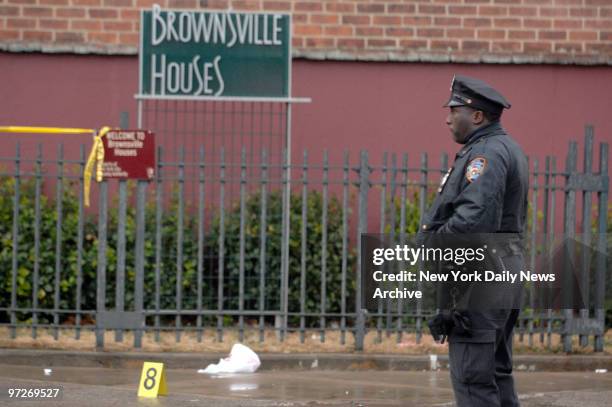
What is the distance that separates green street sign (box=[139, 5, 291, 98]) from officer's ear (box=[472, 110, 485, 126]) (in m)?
5.26

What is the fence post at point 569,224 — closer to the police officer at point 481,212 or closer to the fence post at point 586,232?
the fence post at point 586,232

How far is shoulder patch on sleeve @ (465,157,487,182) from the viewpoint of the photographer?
18.8 ft

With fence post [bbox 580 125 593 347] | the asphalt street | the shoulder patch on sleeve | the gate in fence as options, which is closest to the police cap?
the shoulder patch on sleeve

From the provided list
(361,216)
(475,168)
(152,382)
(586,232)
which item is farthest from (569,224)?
(475,168)

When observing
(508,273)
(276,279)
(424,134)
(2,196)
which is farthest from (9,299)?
(508,273)

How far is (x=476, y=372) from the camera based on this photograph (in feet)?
18.8

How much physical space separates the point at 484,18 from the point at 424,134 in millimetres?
1335

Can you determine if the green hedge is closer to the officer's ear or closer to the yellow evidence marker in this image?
the yellow evidence marker

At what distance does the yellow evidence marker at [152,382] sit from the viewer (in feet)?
26.9

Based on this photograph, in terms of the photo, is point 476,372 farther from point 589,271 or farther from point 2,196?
point 2,196

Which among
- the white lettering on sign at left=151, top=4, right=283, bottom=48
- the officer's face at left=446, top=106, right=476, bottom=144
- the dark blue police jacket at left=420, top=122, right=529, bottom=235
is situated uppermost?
the white lettering on sign at left=151, top=4, right=283, bottom=48

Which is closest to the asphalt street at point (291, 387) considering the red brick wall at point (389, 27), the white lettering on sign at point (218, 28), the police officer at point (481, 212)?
the police officer at point (481, 212)

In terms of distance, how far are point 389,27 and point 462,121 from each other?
6.66 m

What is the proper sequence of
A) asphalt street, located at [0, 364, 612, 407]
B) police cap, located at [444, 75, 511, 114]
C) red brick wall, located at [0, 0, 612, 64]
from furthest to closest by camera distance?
1. red brick wall, located at [0, 0, 612, 64]
2. asphalt street, located at [0, 364, 612, 407]
3. police cap, located at [444, 75, 511, 114]
